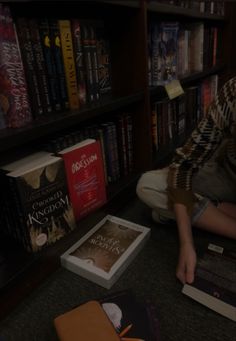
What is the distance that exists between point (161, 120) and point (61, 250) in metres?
0.71

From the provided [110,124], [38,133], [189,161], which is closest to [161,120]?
[110,124]

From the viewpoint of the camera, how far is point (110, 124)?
957 mm

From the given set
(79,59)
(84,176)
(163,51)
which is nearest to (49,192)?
(84,176)

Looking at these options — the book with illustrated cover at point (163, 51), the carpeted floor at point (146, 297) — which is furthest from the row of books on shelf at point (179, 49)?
the carpeted floor at point (146, 297)

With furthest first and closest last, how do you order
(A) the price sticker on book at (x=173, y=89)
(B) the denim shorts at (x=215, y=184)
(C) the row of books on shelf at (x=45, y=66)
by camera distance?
(A) the price sticker on book at (x=173, y=89) < (B) the denim shorts at (x=215, y=184) < (C) the row of books on shelf at (x=45, y=66)

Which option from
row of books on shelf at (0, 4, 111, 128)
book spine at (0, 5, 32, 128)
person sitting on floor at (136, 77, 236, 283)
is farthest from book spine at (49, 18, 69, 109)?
person sitting on floor at (136, 77, 236, 283)

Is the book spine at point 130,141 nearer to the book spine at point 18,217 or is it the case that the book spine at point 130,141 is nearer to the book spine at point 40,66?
the book spine at point 40,66

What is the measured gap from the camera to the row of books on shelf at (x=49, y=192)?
0.66 metres

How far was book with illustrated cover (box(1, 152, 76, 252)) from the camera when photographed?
0.65m

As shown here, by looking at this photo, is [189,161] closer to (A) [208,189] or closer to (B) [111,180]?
(A) [208,189]

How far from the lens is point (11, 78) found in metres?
0.63

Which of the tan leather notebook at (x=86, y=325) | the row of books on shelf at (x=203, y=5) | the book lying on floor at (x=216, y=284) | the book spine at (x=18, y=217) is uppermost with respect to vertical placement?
the row of books on shelf at (x=203, y=5)

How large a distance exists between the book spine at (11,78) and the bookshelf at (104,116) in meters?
0.04

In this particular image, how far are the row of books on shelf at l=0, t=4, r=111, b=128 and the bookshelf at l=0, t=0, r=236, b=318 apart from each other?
4 cm
